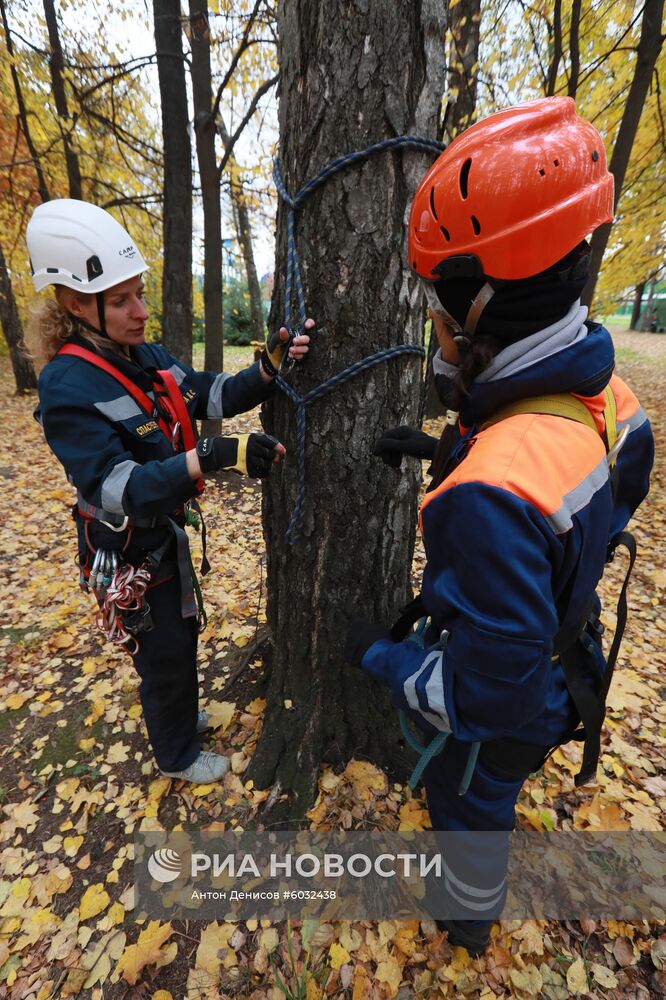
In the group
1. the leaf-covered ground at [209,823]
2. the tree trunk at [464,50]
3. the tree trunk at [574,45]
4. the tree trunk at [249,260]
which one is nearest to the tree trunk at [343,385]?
the leaf-covered ground at [209,823]

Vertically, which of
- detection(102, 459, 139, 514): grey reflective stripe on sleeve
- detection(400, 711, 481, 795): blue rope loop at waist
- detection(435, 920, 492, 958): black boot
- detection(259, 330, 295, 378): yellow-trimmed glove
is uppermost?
detection(259, 330, 295, 378): yellow-trimmed glove

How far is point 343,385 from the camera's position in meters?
1.82

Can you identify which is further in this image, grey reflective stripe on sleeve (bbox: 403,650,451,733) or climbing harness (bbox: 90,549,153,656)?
climbing harness (bbox: 90,549,153,656)

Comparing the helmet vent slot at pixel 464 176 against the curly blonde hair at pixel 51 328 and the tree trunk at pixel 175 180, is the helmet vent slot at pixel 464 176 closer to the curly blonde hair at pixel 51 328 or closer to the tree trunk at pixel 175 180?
the curly blonde hair at pixel 51 328

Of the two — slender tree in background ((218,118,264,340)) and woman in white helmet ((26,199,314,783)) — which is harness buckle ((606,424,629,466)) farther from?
slender tree in background ((218,118,264,340))

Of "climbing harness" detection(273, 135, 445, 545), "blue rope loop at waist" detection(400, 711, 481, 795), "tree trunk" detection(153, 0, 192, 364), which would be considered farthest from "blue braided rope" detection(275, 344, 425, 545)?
"tree trunk" detection(153, 0, 192, 364)

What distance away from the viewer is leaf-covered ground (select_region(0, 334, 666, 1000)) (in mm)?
1852

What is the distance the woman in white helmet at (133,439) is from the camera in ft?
5.91

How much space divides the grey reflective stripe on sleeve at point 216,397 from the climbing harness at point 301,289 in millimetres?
556

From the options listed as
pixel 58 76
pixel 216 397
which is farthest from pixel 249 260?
pixel 216 397

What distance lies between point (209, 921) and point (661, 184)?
11128 mm

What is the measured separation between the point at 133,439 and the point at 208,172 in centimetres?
574

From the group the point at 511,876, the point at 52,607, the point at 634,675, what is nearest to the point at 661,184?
the point at 634,675

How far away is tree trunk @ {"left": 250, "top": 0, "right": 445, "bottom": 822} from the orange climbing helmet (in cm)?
51
